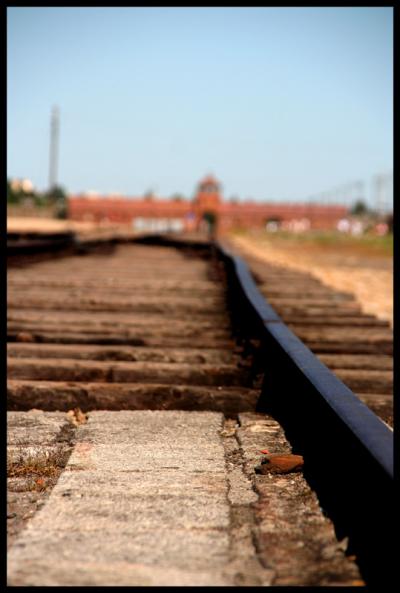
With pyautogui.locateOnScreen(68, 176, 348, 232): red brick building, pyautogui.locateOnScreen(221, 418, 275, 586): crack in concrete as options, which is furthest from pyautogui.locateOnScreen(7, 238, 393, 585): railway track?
pyautogui.locateOnScreen(68, 176, 348, 232): red brick building

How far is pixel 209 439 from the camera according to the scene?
240 centimetres

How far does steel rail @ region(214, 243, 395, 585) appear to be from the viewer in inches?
54.8

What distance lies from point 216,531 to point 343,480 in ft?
1.09

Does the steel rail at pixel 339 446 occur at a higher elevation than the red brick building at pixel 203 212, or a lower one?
lower

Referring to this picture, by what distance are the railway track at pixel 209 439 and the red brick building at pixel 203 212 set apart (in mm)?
83475

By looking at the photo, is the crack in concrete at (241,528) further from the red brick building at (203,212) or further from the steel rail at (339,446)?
the red brick building at (203,212)

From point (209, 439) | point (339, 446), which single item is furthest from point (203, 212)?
point (339, 446)

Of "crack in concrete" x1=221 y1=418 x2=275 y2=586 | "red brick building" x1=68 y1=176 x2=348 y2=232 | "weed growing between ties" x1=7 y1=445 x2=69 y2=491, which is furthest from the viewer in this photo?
"red brick building" x1=68 y1=176 x2=348 y2=232

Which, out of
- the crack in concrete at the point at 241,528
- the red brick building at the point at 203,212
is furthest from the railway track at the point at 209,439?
the red brick building at the point at 203,212

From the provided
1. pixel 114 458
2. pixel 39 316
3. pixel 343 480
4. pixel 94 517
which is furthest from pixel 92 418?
pixel 39 316

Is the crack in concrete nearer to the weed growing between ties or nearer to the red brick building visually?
the weed growing between ties

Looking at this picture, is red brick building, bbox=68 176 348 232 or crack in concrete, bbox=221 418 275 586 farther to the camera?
red brick building, bbox=68 176 348 232

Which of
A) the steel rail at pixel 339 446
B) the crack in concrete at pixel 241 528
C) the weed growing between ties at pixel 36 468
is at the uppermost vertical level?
the steel rail at pixel 339 446

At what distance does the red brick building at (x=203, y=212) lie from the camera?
89.8 metres
